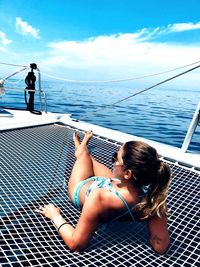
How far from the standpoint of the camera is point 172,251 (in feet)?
8.81

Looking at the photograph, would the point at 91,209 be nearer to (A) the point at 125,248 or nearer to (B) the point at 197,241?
(A) the point at 125,248

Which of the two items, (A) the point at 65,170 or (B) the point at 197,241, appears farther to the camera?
→ (A) the point at 65,170

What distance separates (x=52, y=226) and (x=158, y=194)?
3.81ft

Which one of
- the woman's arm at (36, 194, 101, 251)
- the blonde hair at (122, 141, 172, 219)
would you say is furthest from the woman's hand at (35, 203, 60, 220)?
the blonde hair at (122, 141, 172, 219)

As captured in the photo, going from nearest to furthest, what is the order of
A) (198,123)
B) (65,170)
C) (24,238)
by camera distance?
(24,238) → (65,170) → (198,123)

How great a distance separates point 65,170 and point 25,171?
2.02 feet

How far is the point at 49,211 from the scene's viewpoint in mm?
2992

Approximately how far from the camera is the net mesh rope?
8.18ft

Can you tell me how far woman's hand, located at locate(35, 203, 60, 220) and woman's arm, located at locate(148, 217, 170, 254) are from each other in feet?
3.17

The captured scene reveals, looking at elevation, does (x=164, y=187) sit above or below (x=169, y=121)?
above

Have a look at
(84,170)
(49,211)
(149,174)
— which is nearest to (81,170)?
(84,170)

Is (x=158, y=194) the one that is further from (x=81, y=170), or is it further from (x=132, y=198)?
(x=81, y=170)

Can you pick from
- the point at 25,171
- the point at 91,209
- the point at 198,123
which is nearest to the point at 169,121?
the point at 198,123

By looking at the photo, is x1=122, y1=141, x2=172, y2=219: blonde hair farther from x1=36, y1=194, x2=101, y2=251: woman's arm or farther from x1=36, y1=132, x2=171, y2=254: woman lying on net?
x1=36, y1=194, x2=101, y2=251: woman's arm
